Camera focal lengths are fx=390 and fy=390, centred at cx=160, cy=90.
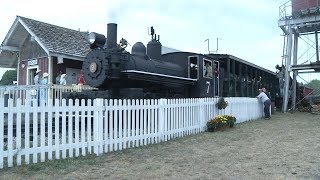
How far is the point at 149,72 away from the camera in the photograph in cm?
1244

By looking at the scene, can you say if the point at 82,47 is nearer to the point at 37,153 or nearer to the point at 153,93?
the point at 153,93

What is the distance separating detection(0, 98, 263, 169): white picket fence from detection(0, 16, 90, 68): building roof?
9149 mm

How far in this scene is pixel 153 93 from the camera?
489 inches

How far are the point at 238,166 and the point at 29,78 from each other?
57.7 ft

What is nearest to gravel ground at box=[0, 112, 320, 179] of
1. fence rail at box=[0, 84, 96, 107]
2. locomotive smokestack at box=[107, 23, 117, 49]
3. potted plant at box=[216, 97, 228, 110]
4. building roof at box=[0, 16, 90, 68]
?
locomotive smokestack at box=[107, 23, 117, 49]

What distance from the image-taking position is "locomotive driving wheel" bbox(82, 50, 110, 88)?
36.8 ft

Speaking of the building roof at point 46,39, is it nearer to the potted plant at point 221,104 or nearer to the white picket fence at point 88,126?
the potted plant at point 221,104

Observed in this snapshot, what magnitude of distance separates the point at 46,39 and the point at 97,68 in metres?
9.23

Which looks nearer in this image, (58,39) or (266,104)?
(266,104)

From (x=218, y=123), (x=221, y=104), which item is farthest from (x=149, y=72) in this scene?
(x=221, y=104)

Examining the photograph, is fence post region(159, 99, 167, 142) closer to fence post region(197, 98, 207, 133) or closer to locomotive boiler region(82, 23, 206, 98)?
locomotive boiler region(82, 23, 206, 98)

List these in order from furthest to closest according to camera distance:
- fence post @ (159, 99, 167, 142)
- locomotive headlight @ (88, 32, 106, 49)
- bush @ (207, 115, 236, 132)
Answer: bush @ (207, 115, 236, 132), locomotive headlight @ (88, 32, 106, 49), fence post @ (159, 99, 167, 142)

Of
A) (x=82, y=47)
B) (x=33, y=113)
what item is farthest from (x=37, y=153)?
(x=82, y=47)

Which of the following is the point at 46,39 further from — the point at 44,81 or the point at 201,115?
the point at 201,115
